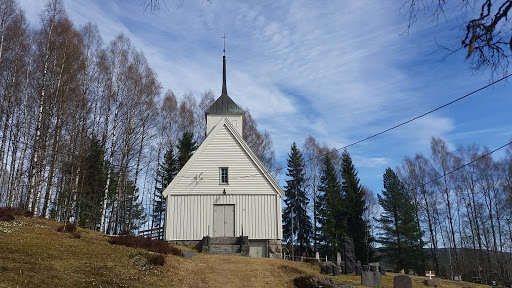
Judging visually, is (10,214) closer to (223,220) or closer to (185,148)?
(223,220)

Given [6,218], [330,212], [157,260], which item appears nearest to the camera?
[157,260]

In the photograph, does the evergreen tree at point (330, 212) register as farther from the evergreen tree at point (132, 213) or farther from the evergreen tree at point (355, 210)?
the evergreen tree at point (132, 213)

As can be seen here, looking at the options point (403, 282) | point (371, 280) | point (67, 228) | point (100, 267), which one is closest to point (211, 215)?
point (67, 228)

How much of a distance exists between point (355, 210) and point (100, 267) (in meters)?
33.8

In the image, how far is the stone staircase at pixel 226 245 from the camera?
20359mm

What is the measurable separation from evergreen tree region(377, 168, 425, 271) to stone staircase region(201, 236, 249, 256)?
79.3 feet

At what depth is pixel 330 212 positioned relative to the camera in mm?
40562

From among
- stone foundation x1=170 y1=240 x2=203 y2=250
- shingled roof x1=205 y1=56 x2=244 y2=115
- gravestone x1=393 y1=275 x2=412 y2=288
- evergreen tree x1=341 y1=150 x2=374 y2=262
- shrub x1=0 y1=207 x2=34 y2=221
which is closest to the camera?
gravestone x1=393 y1=275 x2=412 y2=288

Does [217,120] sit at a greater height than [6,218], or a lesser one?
greater

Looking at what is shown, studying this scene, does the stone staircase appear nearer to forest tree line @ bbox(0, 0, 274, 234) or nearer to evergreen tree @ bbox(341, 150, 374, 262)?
forest tree line @ bbox(0, 0, 274, 234)

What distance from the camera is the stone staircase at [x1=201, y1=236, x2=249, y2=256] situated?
20.4 m

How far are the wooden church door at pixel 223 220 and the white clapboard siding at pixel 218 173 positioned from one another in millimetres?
1029

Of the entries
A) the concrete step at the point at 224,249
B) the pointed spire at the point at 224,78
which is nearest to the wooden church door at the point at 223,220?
the concrete step at the point at 224,249

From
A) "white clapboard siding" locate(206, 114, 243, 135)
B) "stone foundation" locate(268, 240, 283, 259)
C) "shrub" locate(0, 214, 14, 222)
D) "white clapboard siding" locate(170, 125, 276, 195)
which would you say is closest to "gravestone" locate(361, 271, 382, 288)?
"stone foundation" locate(268, 240, 283, 259)
